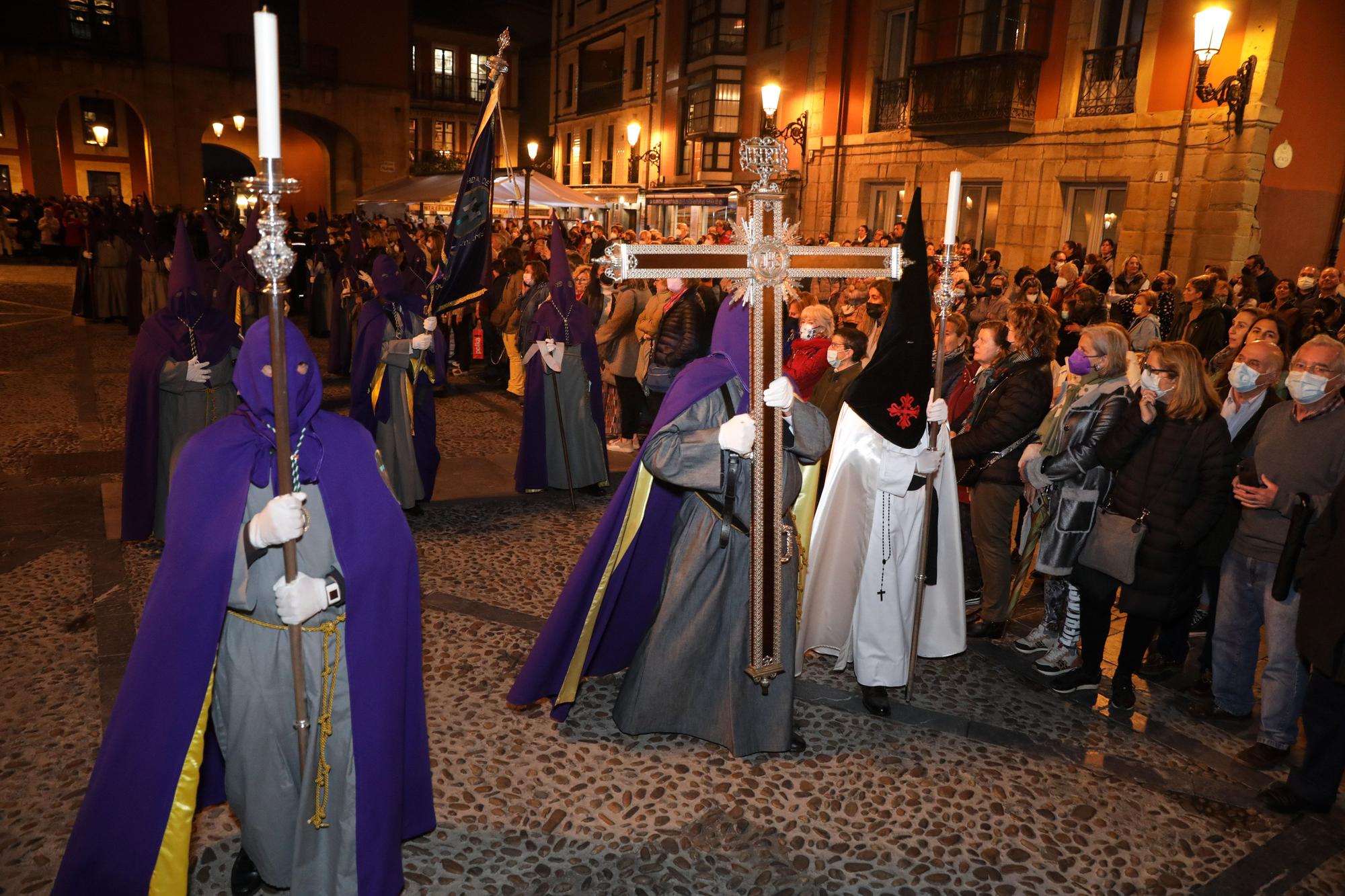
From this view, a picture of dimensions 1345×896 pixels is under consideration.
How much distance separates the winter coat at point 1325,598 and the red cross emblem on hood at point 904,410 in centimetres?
171

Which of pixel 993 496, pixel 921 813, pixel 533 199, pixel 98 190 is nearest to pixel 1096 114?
pixel 533 199

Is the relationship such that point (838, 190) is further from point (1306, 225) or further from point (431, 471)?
point (431, 471)

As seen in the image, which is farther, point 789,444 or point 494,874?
point 789,444

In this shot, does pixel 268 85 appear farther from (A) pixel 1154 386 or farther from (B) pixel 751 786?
(A) pixel 1154 386

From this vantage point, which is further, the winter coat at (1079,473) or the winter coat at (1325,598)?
the winter coat at (1079,473)

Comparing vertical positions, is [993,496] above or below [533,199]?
below

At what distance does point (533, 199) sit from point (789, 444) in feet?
35.1

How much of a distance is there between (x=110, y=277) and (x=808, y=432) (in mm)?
16231

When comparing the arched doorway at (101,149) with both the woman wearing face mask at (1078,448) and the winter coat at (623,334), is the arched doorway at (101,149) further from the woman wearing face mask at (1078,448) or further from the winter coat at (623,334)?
the woman wearing face mask at (1078,448)

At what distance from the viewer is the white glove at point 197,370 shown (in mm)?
5836

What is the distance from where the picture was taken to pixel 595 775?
3863mm

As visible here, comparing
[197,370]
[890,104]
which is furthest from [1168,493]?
[890,104]

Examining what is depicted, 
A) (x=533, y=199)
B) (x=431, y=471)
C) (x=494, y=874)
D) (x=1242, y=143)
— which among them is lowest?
(x=494, y=874)

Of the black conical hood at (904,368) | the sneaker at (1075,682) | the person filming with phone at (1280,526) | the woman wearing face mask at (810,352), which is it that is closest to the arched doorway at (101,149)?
the woman wearing face mask at (810,352)
